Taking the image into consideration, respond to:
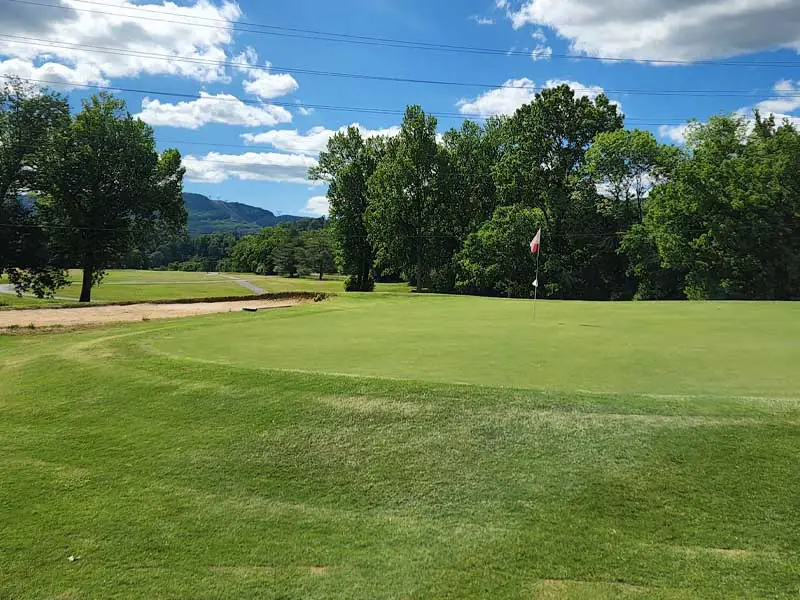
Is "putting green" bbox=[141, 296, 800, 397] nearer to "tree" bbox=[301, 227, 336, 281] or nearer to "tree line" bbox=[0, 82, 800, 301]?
"tree line" bbox=[0, 82, 800, 301]

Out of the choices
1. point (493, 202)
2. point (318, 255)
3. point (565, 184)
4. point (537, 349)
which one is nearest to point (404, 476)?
point (537, 349)

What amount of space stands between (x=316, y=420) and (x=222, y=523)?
2.03 metres

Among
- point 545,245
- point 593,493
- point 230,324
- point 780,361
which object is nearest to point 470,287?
point 545,245

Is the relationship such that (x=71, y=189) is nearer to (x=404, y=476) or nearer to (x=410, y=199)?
(x=410, y=199)

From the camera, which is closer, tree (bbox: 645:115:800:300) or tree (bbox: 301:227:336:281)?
tree (bbox: 645:115:800:300)

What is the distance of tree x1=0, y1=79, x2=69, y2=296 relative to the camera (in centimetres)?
3466

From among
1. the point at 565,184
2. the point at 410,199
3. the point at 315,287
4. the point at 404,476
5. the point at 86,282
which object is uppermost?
the point at 565,184

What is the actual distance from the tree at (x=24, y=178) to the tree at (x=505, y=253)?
105 ft

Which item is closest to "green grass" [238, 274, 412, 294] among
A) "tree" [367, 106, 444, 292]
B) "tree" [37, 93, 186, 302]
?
"tree" [367, 106, 444, 292]

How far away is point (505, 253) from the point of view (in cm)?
4762

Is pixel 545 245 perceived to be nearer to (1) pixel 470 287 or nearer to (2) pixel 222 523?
(1) pixel 470 287

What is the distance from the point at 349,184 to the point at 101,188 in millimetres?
25689

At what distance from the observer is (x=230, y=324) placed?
15312 mm

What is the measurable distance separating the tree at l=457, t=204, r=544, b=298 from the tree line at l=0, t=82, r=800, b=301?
5.3 inches
